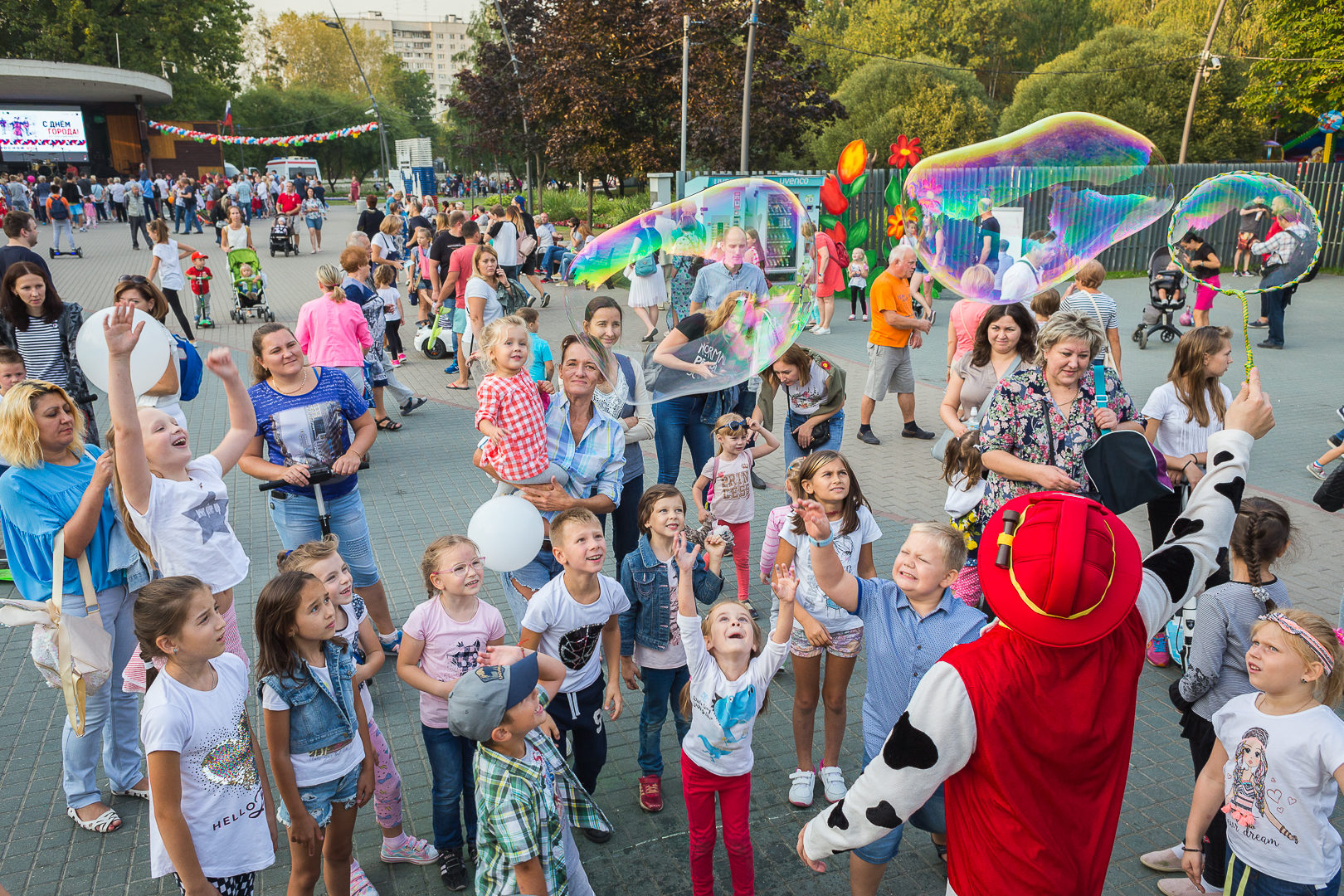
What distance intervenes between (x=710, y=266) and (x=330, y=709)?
340cm

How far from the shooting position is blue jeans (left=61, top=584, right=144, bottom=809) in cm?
379

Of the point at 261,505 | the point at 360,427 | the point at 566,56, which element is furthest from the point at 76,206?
the point at 360,427

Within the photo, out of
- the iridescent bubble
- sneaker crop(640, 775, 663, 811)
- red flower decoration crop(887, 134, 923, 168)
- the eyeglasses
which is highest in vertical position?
red flower decoration crop(887, 134, 923, 168)

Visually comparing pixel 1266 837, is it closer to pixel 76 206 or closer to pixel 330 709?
pixel 330 709

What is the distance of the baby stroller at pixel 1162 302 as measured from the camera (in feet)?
43.7

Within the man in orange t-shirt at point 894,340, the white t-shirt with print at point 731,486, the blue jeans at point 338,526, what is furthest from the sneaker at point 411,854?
the man in orange t-shirt at point 894,340

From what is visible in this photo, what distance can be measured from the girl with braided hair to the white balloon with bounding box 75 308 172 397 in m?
4.55

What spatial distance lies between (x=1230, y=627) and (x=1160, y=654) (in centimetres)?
207

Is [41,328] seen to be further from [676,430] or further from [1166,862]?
[1166,862]

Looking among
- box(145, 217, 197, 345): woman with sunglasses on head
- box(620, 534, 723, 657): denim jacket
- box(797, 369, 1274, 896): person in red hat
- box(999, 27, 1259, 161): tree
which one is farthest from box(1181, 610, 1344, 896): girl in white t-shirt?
box(999, 27, 1259, 161): tree

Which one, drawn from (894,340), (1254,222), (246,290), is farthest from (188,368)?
(246,290)

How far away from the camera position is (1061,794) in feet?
6.72

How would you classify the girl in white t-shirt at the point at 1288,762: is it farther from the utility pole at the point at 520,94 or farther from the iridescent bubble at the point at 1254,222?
the utility pole at the point at 520,94

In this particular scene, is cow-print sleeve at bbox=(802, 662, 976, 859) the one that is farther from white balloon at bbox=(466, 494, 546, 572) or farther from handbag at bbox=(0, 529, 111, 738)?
handbag at bbox=(0, 529, 111, 738)
